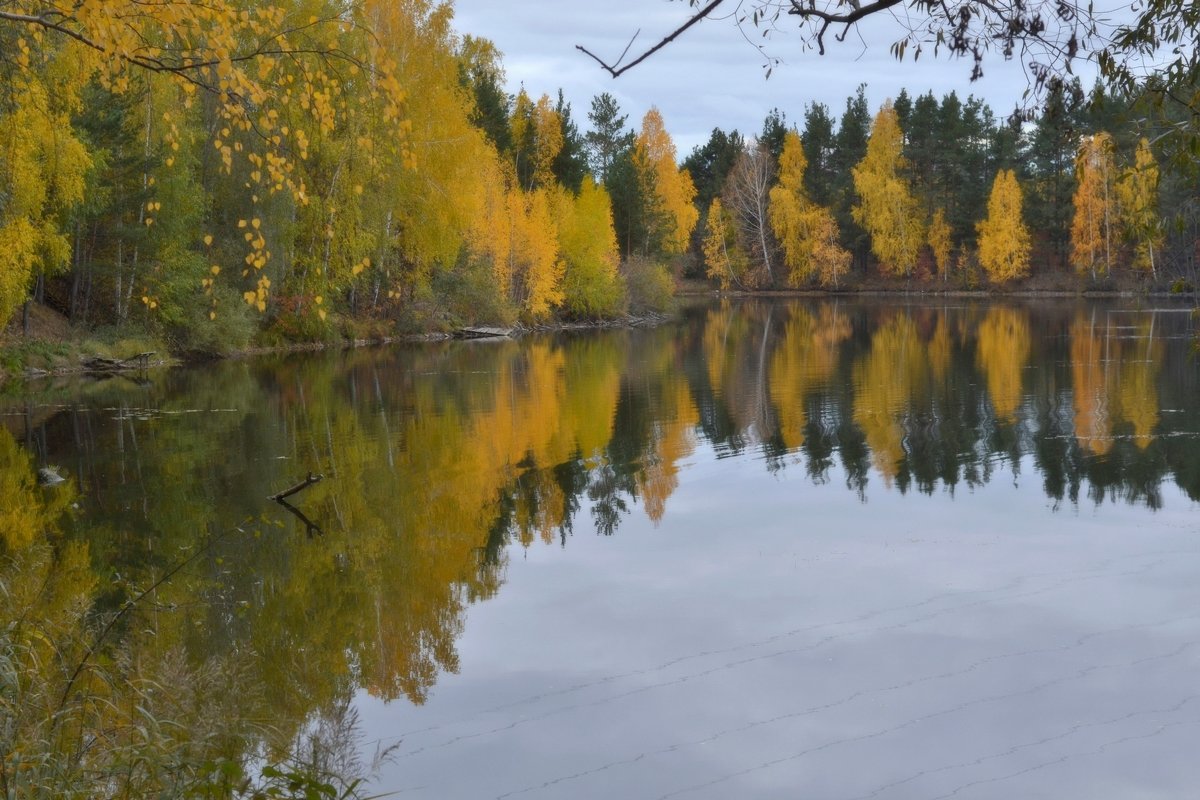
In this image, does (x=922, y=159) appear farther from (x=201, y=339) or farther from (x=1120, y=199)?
(x=201, y=339)

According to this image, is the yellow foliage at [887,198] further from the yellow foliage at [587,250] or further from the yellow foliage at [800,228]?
the yellow foliage at [587,250]

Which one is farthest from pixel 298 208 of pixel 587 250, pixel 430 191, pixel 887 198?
pixel 887 198

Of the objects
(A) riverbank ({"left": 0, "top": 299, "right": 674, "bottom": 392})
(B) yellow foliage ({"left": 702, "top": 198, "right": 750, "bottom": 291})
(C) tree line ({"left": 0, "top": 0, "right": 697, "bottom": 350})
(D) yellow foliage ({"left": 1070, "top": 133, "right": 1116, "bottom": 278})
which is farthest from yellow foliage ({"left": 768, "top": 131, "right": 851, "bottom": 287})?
(A) riverbank ({"left": 0, "top": 299, "right": 674, "bottom": 392})

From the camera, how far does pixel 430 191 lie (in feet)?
126

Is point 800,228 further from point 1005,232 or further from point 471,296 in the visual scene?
point 471,296

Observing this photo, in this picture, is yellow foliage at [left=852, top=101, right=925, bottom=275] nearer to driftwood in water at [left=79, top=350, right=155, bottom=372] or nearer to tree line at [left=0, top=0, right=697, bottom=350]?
tree line at [left=0, top=0, right=697, bottom=350]

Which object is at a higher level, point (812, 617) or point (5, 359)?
point (5, 359)

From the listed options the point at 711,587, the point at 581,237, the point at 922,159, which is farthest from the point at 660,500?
the point at 922,159

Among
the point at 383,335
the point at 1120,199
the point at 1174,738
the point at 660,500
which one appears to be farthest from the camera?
the point at 1120,199

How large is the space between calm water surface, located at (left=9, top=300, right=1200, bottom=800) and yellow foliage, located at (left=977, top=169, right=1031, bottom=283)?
48.0 m

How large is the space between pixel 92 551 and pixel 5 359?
18.7 m

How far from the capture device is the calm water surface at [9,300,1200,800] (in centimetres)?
743

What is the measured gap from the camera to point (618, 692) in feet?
27.3

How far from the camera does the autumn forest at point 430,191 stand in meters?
7.45
